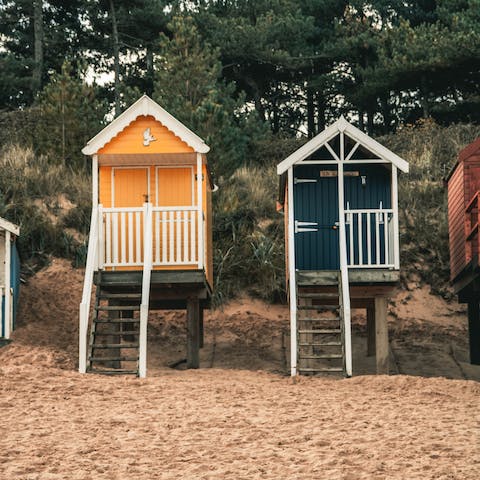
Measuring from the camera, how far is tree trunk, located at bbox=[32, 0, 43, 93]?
133 feet

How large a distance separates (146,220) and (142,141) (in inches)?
78.5

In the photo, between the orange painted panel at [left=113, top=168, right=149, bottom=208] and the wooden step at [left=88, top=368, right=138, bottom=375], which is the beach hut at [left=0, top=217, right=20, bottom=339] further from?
the wooden step at [left=88, top=368, right=138, bottom=375]

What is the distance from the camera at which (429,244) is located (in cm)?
2812

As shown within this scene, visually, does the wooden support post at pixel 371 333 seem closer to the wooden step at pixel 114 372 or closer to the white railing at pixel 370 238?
the white railing at pixel 370 238

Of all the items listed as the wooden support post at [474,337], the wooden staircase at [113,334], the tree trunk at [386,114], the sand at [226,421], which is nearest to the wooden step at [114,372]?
the wooden staircase at [113,334]

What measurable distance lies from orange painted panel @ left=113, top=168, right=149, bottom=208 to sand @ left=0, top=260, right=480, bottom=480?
340cm

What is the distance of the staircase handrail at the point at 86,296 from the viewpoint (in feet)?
56.5

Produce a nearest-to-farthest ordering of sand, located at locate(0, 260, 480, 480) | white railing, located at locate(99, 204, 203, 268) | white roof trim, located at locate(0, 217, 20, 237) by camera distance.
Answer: sand, located at locate(0, 260, 480, 480) < white railing, located at locate(99, 204, 203, 268) < white roof trim, located at locate(0, 217, 20, 237)

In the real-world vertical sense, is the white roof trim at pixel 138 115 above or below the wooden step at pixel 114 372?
above

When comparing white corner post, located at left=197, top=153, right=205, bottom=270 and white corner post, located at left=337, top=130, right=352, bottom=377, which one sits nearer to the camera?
white corner post, located at left=337, top=130, right=352, bottom=377

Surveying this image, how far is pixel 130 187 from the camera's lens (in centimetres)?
2055

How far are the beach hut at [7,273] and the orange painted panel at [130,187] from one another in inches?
93.7

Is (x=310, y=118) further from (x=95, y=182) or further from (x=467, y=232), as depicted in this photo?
(x=95, y=182)

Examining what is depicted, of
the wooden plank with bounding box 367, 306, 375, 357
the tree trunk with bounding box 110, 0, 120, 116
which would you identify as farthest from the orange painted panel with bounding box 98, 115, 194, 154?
the tree trunk with bounding box 110, 0, 120, 116
